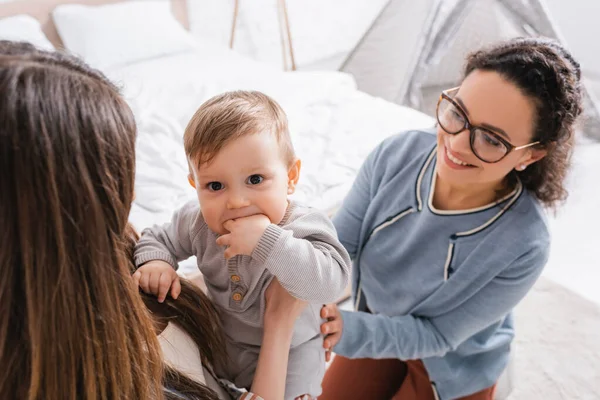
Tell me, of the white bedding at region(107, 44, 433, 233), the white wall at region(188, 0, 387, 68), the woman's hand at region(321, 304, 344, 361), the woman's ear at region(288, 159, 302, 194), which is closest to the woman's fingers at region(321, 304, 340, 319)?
the woman's hand at region(321, 304, 344, 361)

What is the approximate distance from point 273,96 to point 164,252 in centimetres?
155

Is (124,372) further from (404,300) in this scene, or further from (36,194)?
(404,300)

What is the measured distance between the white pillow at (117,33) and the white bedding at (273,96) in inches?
3.3

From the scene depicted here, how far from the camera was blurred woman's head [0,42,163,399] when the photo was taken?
0.43 m

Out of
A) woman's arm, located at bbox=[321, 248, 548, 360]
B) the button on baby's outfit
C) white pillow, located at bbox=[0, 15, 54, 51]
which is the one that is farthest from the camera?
white pillow, located at bbox=[0, 15, 54, 51]

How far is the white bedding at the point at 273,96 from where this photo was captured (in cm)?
164

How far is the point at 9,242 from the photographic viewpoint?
0.44 m

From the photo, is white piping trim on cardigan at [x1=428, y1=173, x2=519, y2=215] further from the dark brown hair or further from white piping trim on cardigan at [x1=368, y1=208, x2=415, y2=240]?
the dark brown hair

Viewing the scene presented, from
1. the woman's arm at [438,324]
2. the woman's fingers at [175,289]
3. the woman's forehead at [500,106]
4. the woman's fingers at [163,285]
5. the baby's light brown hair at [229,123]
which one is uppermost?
the baby's light brown hair at [229,123]

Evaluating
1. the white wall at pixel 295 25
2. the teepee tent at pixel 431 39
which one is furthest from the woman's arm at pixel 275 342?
the white wall at pixel 295 25

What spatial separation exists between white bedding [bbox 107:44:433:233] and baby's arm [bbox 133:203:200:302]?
2.27 feet

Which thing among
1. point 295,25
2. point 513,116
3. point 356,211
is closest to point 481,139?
point 513,116

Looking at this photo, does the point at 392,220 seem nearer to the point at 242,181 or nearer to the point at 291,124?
the point at 242,181

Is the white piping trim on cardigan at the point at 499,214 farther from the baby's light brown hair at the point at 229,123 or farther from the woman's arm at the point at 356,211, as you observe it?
the baby's light brown hair at the point at 229,123
